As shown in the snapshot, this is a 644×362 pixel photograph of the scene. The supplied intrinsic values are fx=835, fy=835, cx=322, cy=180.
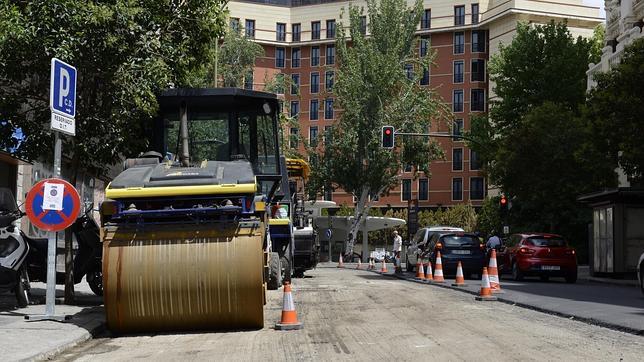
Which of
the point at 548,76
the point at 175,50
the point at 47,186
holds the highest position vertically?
the point at 548,76

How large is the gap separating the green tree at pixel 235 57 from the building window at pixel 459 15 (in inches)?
1389

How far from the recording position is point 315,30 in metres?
91.0

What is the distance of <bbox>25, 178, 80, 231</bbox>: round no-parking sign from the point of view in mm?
11000

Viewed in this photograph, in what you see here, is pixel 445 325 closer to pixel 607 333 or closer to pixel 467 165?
pixel 607 333

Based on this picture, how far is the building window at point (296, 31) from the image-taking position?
91.6 m

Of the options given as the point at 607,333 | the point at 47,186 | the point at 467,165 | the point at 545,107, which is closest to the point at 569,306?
the point at 607,333

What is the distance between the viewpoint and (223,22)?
1523 cm

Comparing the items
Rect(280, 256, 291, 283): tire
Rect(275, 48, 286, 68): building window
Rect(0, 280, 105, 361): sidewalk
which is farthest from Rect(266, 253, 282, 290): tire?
Rect(275, 48, 286, 68): building window

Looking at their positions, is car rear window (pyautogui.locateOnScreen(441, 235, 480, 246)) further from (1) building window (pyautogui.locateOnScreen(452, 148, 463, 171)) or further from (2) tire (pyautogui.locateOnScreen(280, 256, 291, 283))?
(1) building window (pyautogui.locateOnScreen(452, 148, 463, 171))

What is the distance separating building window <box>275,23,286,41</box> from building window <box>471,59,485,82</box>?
21226 mm

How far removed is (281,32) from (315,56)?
15.3 ft

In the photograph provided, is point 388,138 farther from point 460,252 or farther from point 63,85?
point 63,85

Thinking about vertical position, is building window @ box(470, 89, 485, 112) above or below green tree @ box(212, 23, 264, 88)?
above

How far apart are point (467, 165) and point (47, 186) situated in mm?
75689
